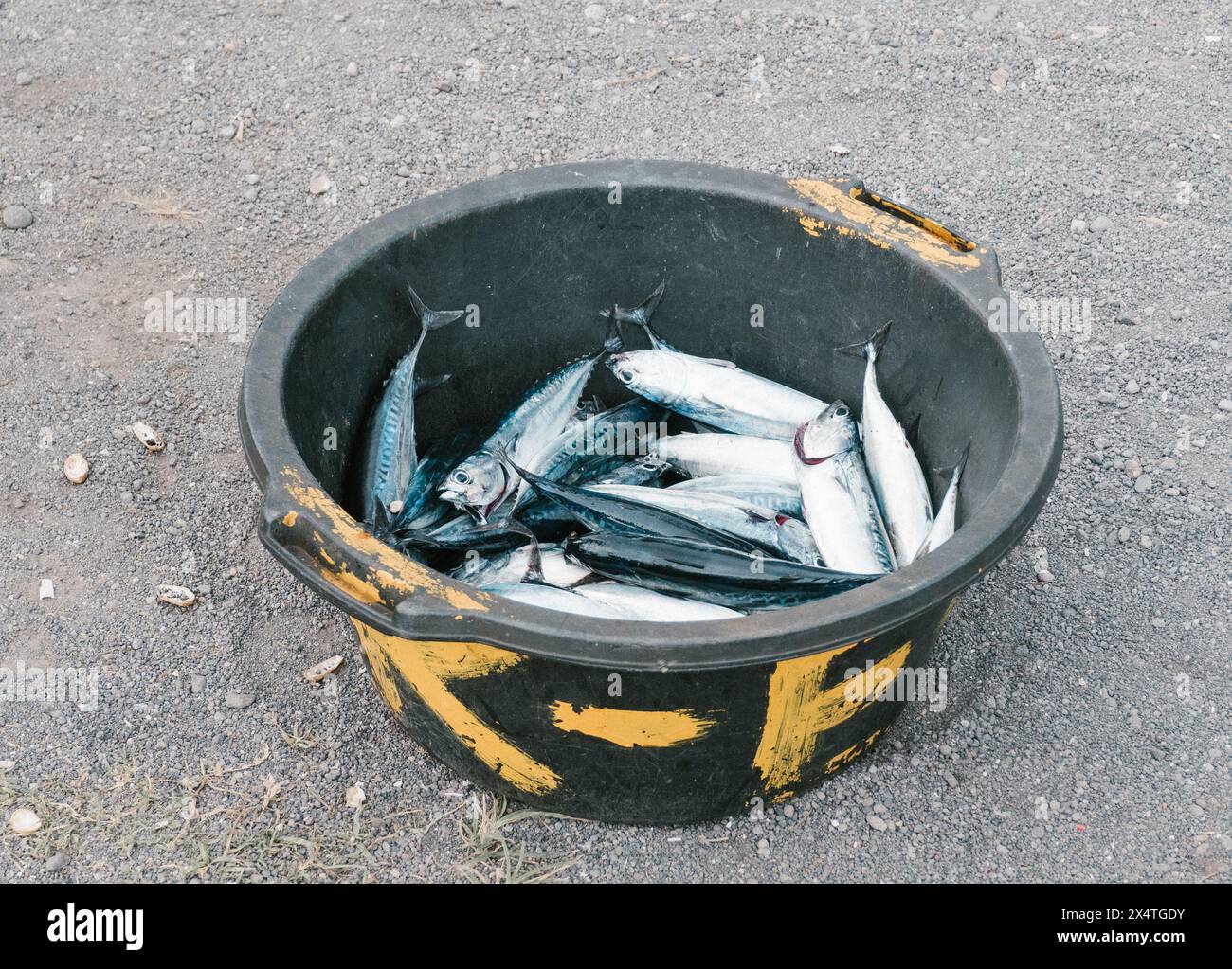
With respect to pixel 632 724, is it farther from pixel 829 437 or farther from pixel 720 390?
pixel 720 390

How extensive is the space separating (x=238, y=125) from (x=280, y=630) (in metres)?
2.56

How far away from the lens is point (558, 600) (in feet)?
8.05

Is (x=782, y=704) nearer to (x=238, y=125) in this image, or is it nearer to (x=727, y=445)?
(x=727, y=445)

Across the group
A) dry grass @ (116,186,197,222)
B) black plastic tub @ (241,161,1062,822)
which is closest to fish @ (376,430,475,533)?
black plastic tub @ (241,161,1062,822)

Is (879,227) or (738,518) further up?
(879,227)

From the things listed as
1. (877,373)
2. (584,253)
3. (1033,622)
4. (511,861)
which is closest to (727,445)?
(877,373)

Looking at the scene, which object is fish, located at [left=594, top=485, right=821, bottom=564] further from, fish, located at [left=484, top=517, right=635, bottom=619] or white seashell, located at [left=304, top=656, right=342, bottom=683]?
white seashell, located at [left=304, top=656, right=342, bottom=683]

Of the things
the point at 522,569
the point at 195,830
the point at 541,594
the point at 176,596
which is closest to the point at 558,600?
the point at 541,594

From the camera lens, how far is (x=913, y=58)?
495cm

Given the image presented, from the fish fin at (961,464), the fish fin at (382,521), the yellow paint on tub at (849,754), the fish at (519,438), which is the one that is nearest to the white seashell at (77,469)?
the fish fin at (382,521)

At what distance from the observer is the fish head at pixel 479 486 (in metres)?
2.79

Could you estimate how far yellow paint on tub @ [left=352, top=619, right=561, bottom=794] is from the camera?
2172 millimetres

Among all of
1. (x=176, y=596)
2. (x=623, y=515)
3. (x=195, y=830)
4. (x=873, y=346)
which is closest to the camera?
(x=195, y=830)

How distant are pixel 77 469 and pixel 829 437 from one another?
2.06 m
